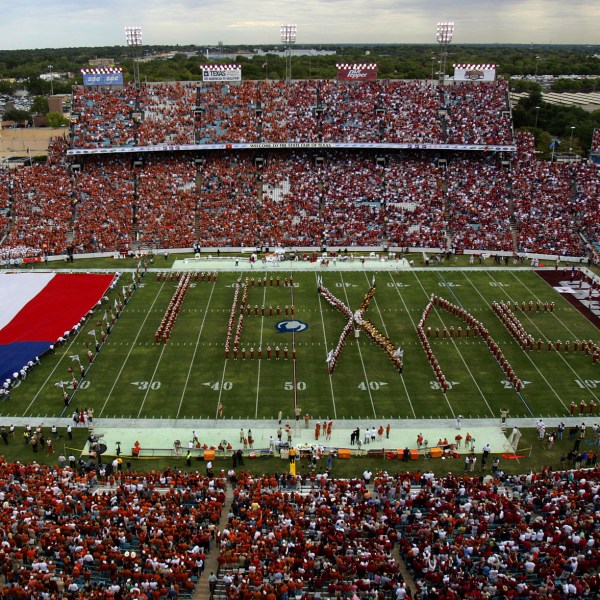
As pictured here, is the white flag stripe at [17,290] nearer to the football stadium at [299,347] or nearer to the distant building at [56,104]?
the football stadium at [299,347]

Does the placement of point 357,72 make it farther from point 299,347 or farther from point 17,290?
point 17,290

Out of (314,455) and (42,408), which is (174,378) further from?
(314,455)

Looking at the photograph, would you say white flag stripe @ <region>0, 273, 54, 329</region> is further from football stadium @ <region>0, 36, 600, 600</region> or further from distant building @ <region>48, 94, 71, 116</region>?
distant building @ <region>48, 94, 71, 116</region>

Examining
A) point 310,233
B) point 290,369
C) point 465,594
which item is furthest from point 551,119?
point 465,594

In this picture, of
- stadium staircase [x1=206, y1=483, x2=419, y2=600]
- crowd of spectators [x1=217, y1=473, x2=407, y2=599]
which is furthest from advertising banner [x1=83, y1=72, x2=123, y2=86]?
stadium staircase [x1=206, y1=483, x2=419, y2=600]

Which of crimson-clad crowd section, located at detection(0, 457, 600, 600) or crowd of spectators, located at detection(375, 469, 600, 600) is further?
crimson-clad crowd section, located at detection(0, 457, 600, 600)

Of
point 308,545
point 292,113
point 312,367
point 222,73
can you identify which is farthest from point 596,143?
point 308,545
